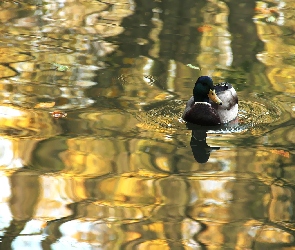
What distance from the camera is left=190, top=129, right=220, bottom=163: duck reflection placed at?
672cm

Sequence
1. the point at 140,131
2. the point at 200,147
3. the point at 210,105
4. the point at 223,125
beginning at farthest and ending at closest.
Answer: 1. the point at 210,105
2. the point at 223,125
3. the point at 140,131
4. the point at 200,147

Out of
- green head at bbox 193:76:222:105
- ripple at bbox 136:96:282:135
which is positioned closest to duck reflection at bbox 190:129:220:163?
ripple at bbox 136:96:282:135

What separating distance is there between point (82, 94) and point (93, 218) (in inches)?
114

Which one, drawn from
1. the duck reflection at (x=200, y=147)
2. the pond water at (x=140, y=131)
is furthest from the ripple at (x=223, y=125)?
the duck reflection at (x=200, y=147)

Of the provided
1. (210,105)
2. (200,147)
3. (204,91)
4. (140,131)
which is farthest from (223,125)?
(140,131)

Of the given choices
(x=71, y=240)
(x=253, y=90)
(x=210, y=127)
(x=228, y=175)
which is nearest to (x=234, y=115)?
(x=210, y=127)

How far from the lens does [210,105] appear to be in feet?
25.8

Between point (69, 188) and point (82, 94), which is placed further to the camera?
point (82, 94)

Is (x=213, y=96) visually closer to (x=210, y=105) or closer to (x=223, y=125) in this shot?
(x=210, y=105)

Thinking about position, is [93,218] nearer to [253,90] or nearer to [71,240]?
[71,240]

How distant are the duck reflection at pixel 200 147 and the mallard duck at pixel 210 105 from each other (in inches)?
9.3

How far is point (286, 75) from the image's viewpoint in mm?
9086

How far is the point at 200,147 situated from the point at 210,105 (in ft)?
3.32

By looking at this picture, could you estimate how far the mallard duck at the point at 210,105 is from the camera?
7.64 meters
